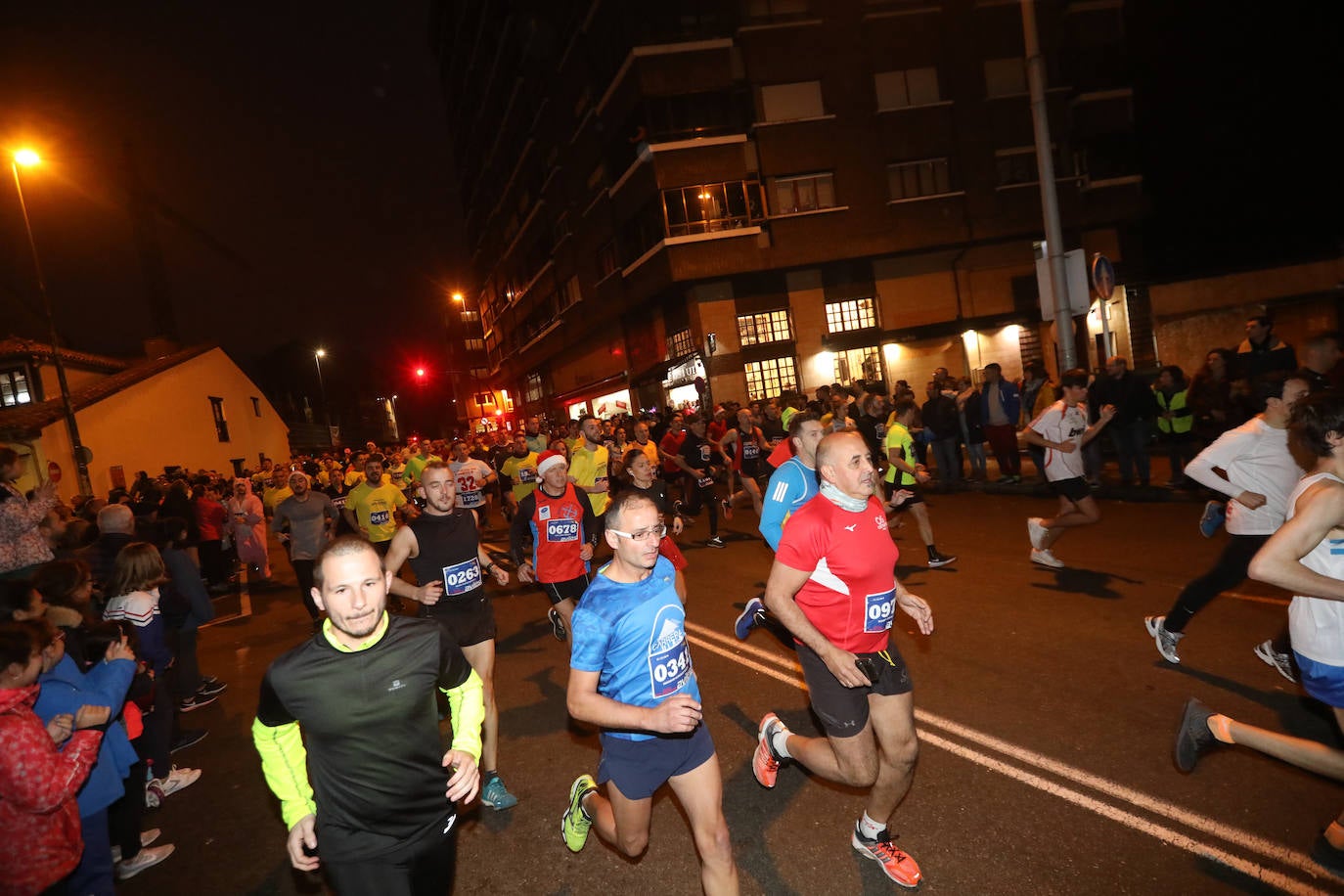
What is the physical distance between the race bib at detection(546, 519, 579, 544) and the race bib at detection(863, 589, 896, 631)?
3.11 metres

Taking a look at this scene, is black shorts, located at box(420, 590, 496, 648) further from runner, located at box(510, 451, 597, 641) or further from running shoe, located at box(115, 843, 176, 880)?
running shoe, located at box(115, 843, 176, 880)

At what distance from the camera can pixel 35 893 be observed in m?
2.80

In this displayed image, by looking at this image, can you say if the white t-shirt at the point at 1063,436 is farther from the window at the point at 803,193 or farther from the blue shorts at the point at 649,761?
the window at the point at 803,193

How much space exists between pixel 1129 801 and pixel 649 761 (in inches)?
104

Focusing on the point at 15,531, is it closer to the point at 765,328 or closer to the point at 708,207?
the point at 708,207

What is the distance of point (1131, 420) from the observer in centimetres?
1070

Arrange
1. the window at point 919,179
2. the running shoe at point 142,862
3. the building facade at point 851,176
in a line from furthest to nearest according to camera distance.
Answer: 1. the window at point 919,179
2. the building facade at point 851,176
3. the running shoe at point 142,862

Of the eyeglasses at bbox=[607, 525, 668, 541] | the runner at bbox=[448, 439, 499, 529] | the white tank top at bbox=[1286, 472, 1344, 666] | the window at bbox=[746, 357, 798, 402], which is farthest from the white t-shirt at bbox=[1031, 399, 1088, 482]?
the window at bbox=[746, 357, 798, 402]

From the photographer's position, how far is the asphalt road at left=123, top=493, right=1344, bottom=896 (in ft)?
10.6

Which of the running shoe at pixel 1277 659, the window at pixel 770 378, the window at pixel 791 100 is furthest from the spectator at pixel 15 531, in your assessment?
the window at pixel 791 100


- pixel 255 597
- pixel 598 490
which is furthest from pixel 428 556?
pixel 255 597

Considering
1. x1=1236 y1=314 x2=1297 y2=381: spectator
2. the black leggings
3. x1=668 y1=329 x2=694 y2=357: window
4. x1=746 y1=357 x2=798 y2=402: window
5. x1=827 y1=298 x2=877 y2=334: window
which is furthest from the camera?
x1=668 y1=329 x2=694 y2=357: window

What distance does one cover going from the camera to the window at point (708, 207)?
25219 millimetres

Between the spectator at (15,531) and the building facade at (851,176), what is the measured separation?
2036cm
